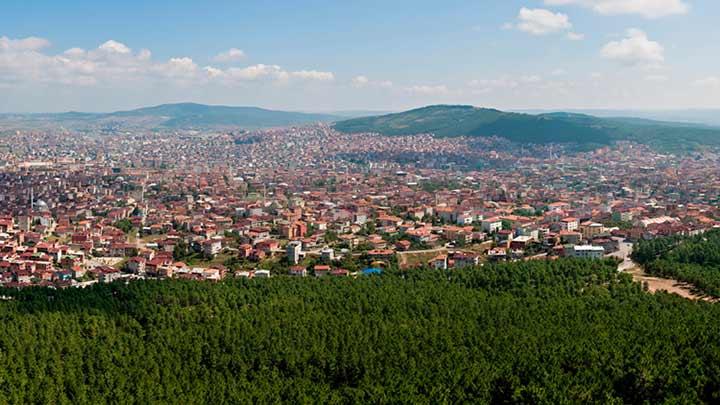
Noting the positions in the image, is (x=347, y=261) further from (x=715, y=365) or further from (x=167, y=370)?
(x=715, y=365)

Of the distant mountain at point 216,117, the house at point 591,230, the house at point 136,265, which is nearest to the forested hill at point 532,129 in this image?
the distant mountain at point 216,117

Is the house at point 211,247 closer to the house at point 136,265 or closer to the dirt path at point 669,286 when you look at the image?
the house at point 136,265

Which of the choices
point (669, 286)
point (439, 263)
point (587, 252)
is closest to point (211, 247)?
point (439, 263)

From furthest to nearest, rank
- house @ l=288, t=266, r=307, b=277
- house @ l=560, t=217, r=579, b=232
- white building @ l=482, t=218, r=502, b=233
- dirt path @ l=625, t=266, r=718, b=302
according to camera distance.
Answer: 1. house @ l=560, t=217, r=579, b=232
2. white building @ l=482, t=218, r=502, b=233
3. house @ l=288, t=266, r=307, b=277
4. dirt path @ l=625, t=266, r=718, b=302

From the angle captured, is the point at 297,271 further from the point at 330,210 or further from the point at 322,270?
the point at 330,210

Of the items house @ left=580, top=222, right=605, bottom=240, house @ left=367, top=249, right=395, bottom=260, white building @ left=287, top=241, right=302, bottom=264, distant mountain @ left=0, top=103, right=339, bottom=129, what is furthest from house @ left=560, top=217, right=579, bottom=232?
distant mountain @ left=0, top=103, right=339, bottom=129

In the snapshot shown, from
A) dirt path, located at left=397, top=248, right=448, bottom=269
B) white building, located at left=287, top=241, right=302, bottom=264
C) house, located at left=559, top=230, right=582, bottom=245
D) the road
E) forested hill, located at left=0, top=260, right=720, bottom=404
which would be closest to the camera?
forested hill, located at left=0, top=260, right=720, bottom=404

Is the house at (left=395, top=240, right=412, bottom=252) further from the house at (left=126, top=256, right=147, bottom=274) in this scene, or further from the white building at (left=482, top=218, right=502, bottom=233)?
the house at (left=126, top=256, right=147, bottom=274)
